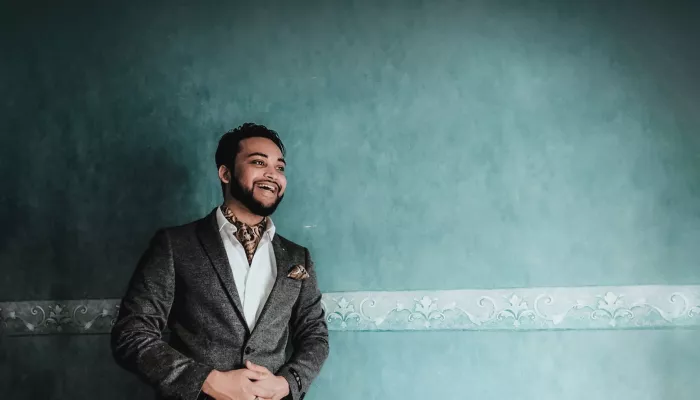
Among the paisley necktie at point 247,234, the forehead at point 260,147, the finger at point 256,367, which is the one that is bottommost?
the finger at point 256,367

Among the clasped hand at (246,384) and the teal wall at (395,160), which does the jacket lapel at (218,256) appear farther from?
the teal wall at (395,160)

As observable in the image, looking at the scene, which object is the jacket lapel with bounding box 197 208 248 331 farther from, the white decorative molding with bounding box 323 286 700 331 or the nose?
the white decorative molding with bounding box 323 286 700 331

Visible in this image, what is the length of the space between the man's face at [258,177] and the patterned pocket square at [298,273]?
0.65 feet

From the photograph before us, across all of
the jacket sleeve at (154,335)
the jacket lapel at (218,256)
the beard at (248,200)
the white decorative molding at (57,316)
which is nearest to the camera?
the jacket sleeve at (154,335)

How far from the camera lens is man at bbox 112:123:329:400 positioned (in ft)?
5.45

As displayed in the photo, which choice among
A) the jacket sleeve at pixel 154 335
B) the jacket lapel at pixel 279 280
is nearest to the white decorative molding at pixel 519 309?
the jacket lapel at pixel 279 280

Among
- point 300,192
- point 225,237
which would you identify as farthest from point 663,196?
point 225,237

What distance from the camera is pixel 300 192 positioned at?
89.9 inches

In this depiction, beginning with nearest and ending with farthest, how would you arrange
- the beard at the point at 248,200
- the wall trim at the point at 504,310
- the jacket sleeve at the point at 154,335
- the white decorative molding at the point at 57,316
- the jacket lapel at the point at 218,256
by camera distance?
1. the jacket sleeve at the point at 154,335
2. the jacket lapel at the point at 218,256
3. the beard at the point at 248,200
4. the wall trim at the point at 504,310
5. the white decorative molding at the point at 57,316

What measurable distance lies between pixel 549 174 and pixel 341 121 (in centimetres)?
81

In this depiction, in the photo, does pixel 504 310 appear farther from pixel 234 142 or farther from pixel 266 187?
pixel 234 142

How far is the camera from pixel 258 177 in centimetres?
190

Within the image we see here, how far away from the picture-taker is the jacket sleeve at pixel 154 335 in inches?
64.0

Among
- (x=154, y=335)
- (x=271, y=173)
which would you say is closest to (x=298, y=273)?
(x=271, y=173)
